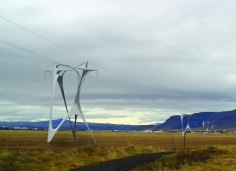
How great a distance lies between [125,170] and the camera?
84.4 feet

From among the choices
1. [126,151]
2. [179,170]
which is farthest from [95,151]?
[179,170]

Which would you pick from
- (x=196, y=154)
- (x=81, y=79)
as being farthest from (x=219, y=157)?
(x=81, y=79)

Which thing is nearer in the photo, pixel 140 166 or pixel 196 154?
pixel 140 166

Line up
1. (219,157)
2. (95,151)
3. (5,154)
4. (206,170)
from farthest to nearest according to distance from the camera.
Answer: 1. (95,151)
2. (5,154)
3. (219,157)
4. (206,170)

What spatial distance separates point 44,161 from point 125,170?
836 centimetres

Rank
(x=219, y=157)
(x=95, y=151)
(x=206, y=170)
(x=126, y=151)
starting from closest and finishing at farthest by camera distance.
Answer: (x=206, y=170), (x=219, y=157), (x=95, y=151), (x=126, y=151)

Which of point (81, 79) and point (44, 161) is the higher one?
point (81, 79)

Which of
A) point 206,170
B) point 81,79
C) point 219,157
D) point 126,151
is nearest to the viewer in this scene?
point 206,170

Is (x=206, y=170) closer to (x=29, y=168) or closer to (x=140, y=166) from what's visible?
(x=140, y=166)

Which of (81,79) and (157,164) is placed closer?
(157,164)

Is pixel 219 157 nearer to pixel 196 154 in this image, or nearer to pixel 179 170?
pixel 196 154

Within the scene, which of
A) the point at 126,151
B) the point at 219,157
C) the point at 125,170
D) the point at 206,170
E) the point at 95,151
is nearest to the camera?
the point at 206,170

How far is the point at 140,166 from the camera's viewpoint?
89.1 ft

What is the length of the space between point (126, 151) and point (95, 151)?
4.90 meters
